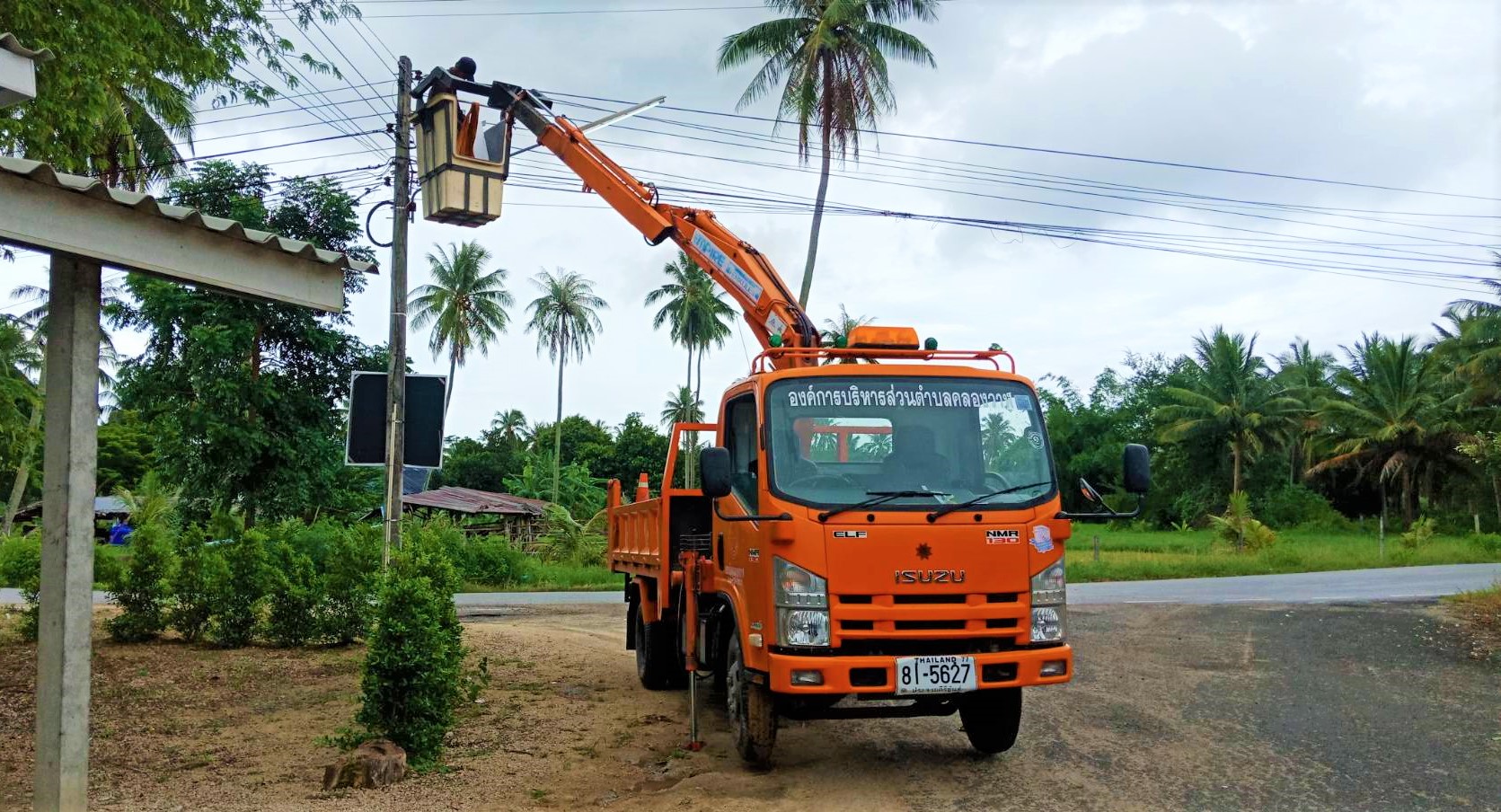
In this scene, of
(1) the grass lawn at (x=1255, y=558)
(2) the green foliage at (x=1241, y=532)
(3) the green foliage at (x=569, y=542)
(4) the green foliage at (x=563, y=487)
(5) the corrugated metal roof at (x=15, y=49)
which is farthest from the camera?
(4) the green foliage at (x=563, y=487)

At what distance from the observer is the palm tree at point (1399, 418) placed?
45.4m

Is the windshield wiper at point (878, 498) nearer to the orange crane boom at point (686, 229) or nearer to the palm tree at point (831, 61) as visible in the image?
the orange crane boom at point (686, 229)

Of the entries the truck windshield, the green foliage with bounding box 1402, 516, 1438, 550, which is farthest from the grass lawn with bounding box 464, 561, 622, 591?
the green foliage with bounding box 1402, 516, 1438, 550

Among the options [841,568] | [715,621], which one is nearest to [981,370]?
[841,568]

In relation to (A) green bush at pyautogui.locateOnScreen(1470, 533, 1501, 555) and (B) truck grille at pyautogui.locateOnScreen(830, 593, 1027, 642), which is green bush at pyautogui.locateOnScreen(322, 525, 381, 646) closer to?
(B) truck grille at pyautogui.locateOnScreen(830, 593, 1027, 642)

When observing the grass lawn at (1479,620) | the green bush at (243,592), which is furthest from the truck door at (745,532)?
the grass lawn at (1479,620)

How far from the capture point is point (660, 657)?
10047 mm

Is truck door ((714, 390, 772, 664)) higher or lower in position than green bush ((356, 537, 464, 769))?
higher

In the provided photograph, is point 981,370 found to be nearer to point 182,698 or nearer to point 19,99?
point 19,99

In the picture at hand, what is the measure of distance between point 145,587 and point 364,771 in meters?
7.40

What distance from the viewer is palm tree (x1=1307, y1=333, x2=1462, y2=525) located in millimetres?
45375

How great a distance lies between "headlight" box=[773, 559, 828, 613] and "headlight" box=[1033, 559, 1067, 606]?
1278 mm

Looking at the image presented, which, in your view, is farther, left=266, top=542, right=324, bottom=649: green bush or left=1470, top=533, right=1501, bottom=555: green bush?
left=1470, top=533, right=1501, bottom=555: green bush

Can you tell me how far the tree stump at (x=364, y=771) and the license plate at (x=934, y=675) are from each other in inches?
115
